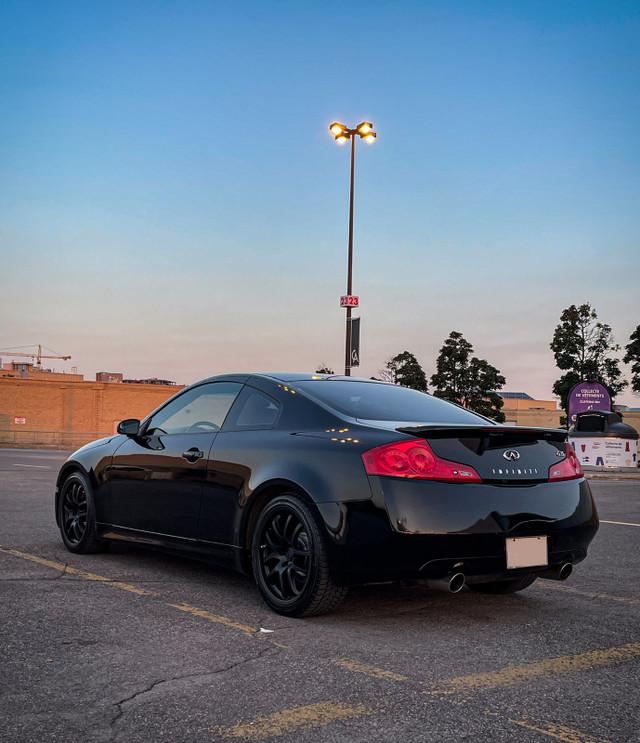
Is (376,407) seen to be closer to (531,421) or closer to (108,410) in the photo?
(108,410)

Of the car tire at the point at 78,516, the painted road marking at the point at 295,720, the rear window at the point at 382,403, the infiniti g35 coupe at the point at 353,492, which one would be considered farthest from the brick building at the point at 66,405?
the painted road marking at the point at 295,720

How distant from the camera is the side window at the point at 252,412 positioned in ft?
18.4

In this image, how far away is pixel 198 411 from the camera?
250 inches

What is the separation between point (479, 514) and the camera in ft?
15.1

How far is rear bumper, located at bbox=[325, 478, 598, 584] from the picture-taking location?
4512 millimetres

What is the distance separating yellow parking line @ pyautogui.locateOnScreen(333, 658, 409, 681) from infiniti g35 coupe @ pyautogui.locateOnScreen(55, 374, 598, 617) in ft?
2.16

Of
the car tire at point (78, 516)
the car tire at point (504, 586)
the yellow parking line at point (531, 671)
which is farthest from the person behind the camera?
the car tire at point (78, 516)

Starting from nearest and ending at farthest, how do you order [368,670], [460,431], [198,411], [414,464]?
[368,670], [414,464], [460,431], [198,411]

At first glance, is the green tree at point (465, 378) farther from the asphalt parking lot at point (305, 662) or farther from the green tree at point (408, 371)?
the asphalt parking lot at point (305, 662)

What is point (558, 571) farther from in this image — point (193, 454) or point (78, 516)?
point (78, 516)

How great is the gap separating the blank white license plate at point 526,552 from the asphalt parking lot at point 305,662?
0.38 meters

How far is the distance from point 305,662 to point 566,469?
2198 millimetres

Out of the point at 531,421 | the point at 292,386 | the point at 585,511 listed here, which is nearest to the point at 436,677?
the point at 585,511

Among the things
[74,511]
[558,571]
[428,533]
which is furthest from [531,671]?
[74,511]
